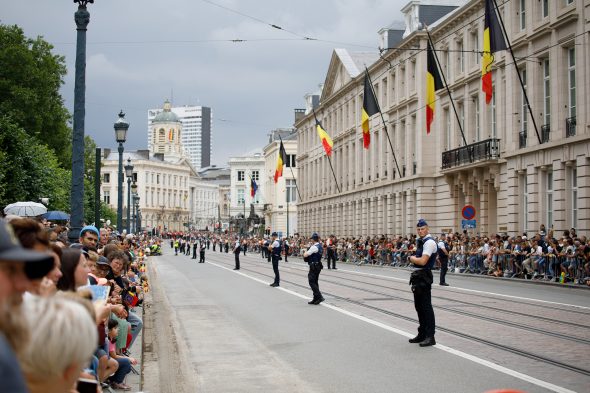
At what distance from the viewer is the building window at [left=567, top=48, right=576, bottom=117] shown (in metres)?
35.4

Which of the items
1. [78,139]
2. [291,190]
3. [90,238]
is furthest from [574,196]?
[291,190]

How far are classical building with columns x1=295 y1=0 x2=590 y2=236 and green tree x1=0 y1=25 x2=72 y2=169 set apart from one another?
23.4 metres

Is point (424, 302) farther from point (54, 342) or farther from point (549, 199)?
point (549, 199)

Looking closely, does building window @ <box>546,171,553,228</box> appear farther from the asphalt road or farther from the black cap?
the black cap

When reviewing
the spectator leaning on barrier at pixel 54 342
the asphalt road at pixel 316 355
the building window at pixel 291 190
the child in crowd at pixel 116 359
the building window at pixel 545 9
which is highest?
the building window at pixel 545 9

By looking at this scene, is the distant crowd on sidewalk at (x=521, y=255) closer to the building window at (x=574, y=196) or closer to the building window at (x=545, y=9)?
the building window at (x=574, y=196)

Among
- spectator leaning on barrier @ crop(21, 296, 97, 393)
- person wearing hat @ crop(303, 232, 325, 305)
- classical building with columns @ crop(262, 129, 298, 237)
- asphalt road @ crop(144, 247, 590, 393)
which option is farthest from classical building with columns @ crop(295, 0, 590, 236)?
classical building with columns @ crop(262, 129, 298, 237)

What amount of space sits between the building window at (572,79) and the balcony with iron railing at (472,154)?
25.2 feet

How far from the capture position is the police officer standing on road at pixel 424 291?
42.4 feet

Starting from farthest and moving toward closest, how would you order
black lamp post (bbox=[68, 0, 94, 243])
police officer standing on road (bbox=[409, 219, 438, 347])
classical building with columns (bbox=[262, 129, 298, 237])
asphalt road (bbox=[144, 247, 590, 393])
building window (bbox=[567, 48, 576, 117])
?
classical building with columns (bbox=[262, 129, 298, 237]) → building window (bbox=[567, 48, 576, 117]) → black lamp post (bbox=[68, 0, 94, 243]) → police officer standing on road (bbox=[409, 219, 438, 347]) → asphalt road (bbox=[144, 247, 590, 393])

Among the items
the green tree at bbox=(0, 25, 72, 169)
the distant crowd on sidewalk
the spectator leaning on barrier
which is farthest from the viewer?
the green tree at bbox=(0, 25, 72, 169)

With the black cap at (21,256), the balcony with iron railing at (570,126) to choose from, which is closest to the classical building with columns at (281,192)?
the balcony with iron railing at (570,126)

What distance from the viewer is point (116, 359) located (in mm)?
8859

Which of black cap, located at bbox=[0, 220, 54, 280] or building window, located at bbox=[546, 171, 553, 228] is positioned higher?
building window, located at bbox=[546, 171, 553, 228]
